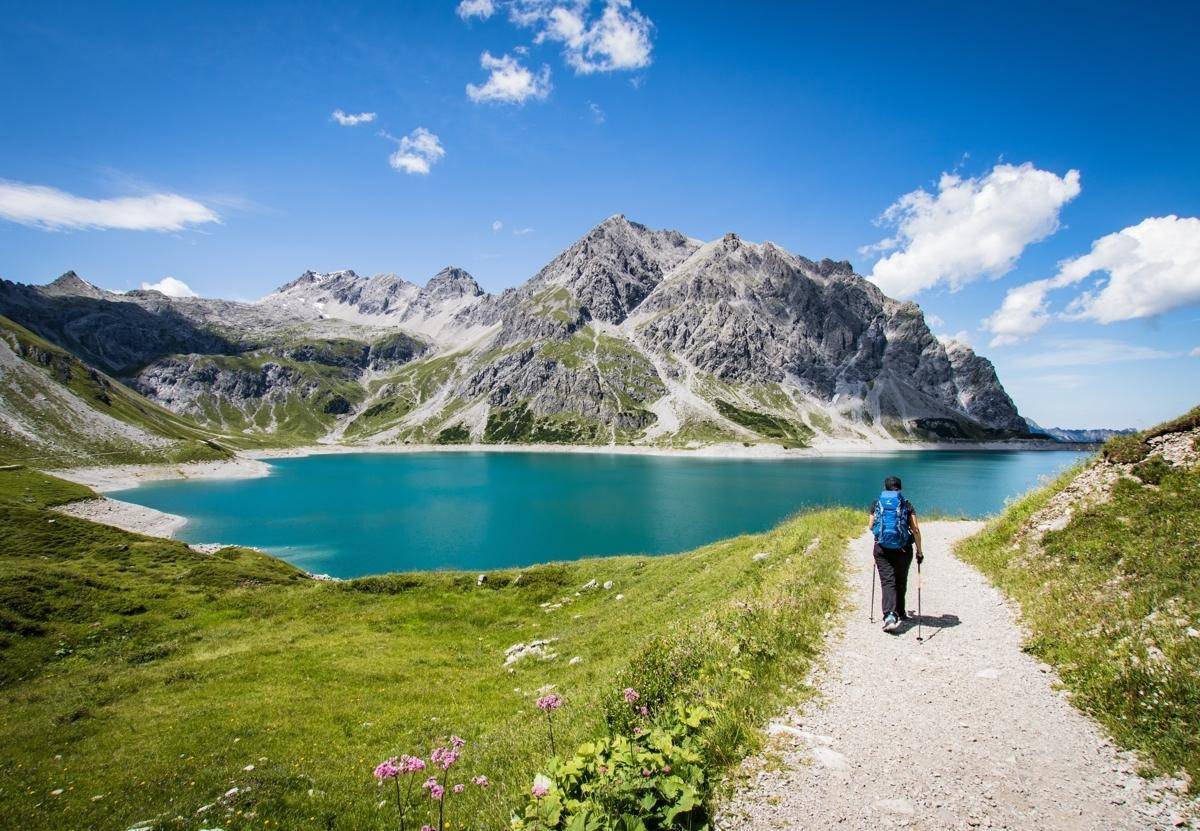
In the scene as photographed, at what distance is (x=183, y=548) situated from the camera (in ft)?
137

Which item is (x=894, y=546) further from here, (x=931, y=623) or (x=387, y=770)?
(x=387, y=770)

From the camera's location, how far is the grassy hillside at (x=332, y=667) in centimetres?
1058

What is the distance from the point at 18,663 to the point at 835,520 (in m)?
37.0

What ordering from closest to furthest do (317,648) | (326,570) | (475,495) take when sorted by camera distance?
(317,648) < (326,570) < (475,495)

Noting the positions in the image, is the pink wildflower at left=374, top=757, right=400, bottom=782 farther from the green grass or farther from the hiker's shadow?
the hiker's shadow

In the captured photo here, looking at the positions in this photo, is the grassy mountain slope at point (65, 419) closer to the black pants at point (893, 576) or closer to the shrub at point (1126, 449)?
the black pants at point (893, 576)

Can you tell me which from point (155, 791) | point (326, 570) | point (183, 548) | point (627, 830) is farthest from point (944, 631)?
point (326, 570)

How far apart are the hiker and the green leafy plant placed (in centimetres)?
834

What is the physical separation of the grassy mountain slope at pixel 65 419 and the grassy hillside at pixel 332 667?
486 ft

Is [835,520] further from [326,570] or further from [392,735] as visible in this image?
[326,570]

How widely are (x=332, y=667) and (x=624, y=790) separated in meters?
19.5

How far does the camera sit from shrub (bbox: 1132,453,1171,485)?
15352 millimetres

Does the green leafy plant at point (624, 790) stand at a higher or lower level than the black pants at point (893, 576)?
lower

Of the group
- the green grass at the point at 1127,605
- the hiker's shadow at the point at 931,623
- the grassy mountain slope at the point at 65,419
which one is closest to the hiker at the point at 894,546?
the hiker's shadow at the point at 931,623
